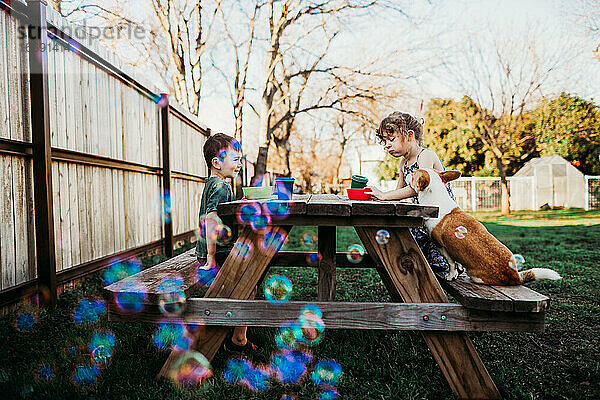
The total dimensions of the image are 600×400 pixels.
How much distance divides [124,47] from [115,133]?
13218 mm

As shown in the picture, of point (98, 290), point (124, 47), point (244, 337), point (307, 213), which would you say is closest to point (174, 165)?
point (98, 290)

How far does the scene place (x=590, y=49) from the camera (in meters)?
15.5

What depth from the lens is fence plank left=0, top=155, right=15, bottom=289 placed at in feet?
9.70

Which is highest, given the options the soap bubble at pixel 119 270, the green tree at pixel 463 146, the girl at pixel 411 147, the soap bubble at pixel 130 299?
the green tree at pixel 463 146

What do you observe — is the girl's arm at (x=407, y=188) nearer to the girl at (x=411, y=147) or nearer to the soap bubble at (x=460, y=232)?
the girl at (x=411, y=147)

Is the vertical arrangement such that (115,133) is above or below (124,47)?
Answer: below

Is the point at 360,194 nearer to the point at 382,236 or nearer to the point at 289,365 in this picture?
the point at 382,236

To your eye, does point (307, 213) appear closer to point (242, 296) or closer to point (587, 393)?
point (242, 296)

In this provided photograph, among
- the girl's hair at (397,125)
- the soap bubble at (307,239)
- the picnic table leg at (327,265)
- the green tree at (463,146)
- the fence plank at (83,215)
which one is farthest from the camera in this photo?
the green tree at (463,146)

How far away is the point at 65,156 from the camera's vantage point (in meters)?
3.75

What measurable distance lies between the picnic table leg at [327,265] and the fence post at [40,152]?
1.99 meters

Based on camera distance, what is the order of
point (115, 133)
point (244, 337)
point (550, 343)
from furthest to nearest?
point (115, 133) → point (550, 343) → point (244, 337)

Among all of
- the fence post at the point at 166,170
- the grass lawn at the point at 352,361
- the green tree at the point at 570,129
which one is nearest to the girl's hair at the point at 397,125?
the grass lawn at the point at 352,361

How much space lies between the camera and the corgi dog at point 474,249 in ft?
7.41
